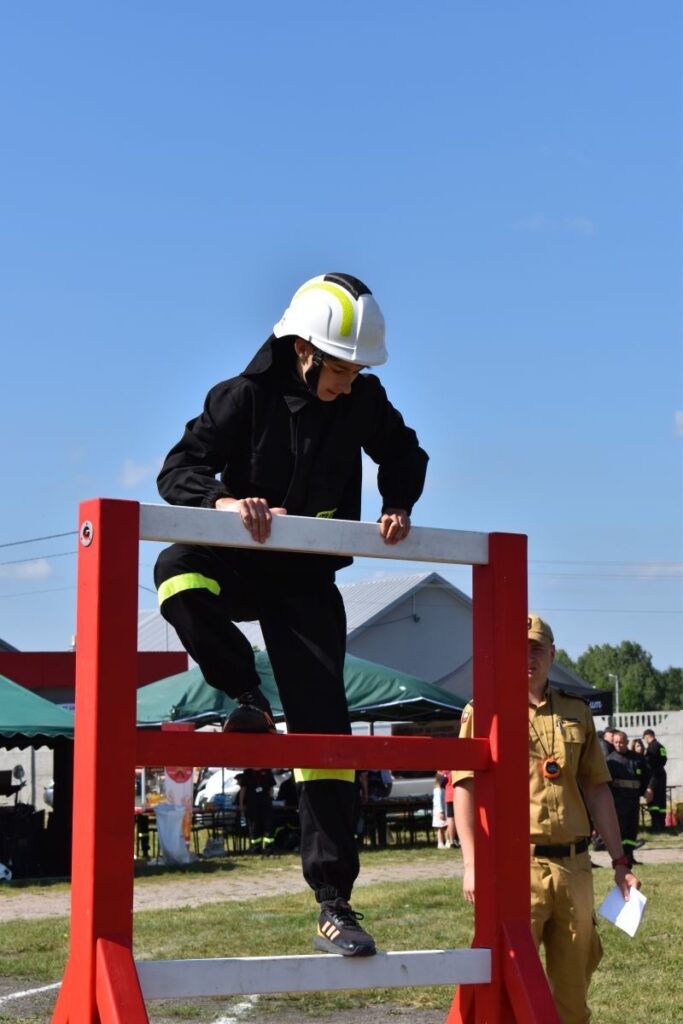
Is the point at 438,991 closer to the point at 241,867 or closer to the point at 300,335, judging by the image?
the point at 300,335

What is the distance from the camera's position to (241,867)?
62.9 feet

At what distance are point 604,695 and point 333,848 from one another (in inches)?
1021

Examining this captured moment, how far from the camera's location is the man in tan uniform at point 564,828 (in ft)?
18.4

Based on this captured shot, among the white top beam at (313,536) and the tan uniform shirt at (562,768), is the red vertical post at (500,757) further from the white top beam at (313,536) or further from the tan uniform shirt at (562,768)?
the tan uniform shirt at (562,768)

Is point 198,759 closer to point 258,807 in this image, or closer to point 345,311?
point 345,311

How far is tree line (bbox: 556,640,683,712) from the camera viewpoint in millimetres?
121500

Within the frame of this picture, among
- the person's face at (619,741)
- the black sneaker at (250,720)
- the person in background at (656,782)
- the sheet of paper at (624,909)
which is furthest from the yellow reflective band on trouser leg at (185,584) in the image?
the person in background at (656,782)

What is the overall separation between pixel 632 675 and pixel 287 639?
131182 millimetres

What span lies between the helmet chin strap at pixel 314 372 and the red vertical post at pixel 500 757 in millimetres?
709

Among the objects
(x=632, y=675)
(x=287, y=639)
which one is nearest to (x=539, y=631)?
(x=287, y=639)

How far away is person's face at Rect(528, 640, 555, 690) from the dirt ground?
2.15 metres

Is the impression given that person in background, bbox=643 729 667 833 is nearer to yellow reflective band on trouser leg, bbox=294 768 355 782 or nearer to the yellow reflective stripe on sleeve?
yellow reflective band on trouser leg, bbox=294 768 355 782

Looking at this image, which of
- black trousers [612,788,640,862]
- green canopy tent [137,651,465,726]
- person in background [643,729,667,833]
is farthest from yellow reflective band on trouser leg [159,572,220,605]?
person in background [643,729,667,833]

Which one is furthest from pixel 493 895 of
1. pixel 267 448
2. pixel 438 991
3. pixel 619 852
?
pixel 438 991
